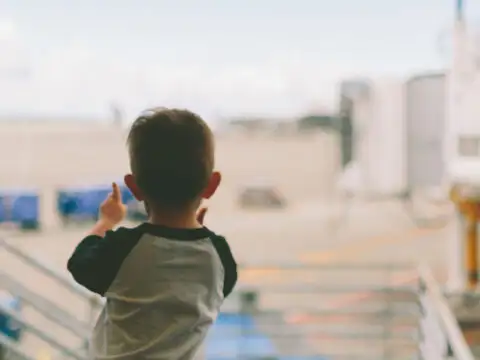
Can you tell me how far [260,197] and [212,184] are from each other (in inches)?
153

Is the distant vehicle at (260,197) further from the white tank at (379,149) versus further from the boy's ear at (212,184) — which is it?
the boy's ear at (212,184)

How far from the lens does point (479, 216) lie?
4.09 metres

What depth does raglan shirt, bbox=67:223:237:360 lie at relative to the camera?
3.09 ft

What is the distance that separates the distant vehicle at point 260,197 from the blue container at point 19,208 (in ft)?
4.51

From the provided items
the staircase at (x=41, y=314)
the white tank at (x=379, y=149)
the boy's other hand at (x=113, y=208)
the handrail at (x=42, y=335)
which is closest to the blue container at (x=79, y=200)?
the staircase at (x=41, y=314)

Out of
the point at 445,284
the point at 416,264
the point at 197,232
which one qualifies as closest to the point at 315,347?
the point at 416,264

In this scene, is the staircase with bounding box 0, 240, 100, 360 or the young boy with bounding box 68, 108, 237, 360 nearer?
the young boy with bounding box 68, 108, 237, 360

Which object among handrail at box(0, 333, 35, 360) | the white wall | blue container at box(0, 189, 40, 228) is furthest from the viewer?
blue container at box(0, 189, 40, 228)

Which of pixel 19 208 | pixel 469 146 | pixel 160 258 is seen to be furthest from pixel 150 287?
pixel 469 146

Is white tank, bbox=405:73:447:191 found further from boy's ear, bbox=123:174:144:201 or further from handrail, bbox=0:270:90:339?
boy's ear, bbox=123:174:144:201

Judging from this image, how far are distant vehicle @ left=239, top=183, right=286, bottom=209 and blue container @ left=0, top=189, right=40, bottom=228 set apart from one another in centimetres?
137

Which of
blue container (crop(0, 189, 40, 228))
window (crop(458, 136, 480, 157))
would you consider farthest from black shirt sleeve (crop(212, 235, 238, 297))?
window (crop(458, 136, 480, 157))

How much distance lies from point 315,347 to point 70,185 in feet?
4.97

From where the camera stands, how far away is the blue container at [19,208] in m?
3.60
